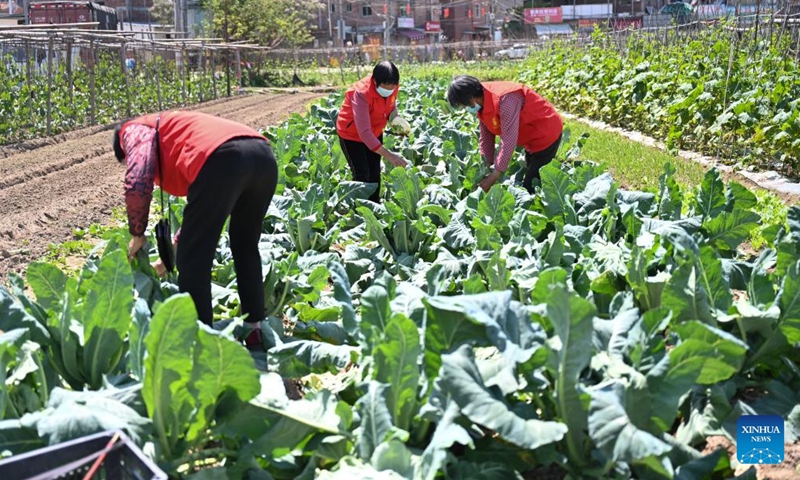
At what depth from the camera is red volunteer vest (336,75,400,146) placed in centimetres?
676

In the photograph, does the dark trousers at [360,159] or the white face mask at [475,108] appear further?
the dark trousers at [360,159]

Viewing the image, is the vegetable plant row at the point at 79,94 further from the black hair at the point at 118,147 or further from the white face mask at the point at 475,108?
the black hair at the point at 118,147

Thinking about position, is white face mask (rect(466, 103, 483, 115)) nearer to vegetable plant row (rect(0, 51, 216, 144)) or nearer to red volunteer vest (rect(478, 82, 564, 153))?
red volunteer vest (rect(478, 82, 564, 153))

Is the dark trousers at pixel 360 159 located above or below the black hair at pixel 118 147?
below

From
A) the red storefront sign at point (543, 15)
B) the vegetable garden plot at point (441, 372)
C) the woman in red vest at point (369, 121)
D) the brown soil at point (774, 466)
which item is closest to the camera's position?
the vegetable garden plot at point (441, 372)

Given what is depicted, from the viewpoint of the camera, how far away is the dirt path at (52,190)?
7.75 m

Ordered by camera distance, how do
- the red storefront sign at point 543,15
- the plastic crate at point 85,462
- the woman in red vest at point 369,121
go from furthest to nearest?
the red storefront sign at point 543,15 < the woman in red vest at point 369,121 < the plastic crate at point 85,462

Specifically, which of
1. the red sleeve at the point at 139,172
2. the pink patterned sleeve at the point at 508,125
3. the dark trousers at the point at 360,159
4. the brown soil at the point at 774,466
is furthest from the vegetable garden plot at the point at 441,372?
the dark trousers at the point at 360,159

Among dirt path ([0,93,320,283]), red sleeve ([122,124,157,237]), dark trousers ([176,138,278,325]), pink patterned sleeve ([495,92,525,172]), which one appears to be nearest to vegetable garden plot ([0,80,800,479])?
dark trousers ([176,138,278,325])

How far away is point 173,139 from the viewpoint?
3.82m

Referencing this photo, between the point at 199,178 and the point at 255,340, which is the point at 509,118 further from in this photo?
the point at 199,178

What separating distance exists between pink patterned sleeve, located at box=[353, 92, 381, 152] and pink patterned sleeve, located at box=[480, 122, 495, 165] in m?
0.91

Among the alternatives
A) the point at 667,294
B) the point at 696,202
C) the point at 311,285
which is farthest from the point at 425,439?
the point at 696,202

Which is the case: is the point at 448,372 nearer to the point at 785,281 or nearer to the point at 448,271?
the point at 785,281
